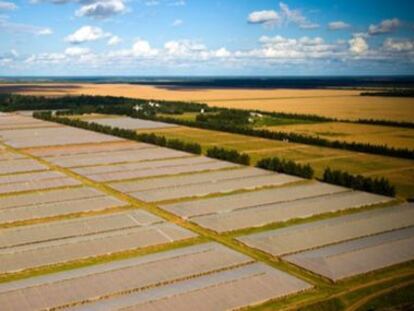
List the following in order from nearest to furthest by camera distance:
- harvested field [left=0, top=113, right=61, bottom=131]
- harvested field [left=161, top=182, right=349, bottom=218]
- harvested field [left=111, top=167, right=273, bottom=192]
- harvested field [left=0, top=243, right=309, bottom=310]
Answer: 1. harvested field [left=0, top=243, right=309, bottom=310]
2. harvested field [left=161, top=182, right=349, bottom=218]
3. harvested field [left=111, top=167, right=273, bottom=192]
4. harvested field [left=0, top=113, right=61, bottom=131]

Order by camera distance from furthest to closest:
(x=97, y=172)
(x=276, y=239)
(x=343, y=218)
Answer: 1. (x=97, y=172)
2. (x=343, y=218)
3. (x=276, y=239)

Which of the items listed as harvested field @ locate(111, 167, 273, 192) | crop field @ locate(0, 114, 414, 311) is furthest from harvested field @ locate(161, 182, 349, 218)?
harvested field @ locate(111, 167, 273, 192)

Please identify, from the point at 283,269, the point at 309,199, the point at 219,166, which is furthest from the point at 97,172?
the point at 283,269

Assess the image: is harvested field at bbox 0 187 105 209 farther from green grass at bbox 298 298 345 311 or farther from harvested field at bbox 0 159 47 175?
green grass at bbox 298 298 345 311

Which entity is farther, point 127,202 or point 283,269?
point 127,202

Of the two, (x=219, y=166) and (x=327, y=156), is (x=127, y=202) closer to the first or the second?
(x=219, y=166)

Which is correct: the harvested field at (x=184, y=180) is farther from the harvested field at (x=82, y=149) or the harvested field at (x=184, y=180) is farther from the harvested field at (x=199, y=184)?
the harvested field at (x=82, y=149)

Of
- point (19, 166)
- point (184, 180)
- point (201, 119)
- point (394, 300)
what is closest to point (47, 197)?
point (184, 180)
